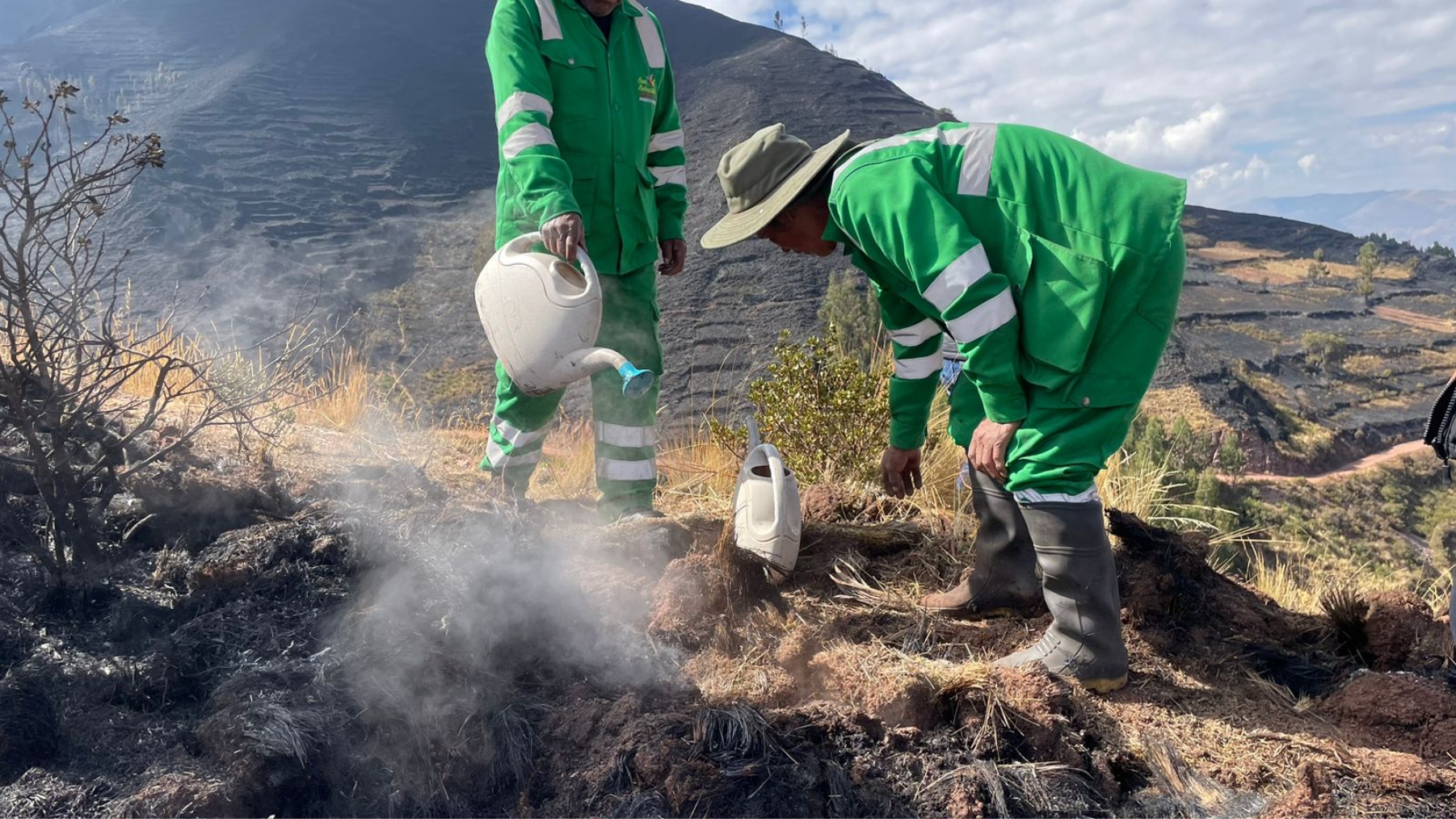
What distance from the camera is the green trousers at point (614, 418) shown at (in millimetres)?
3402

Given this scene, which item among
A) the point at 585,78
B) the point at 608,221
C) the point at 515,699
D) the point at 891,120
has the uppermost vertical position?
the point at 891,120

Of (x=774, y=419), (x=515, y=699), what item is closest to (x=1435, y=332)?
(x=774, y=419)

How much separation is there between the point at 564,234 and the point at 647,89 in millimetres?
864

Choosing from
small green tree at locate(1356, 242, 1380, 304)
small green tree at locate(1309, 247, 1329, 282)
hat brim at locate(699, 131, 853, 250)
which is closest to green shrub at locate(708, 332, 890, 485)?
hat brim at locate(699, 131, 853, 250)

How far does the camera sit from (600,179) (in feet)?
10.7

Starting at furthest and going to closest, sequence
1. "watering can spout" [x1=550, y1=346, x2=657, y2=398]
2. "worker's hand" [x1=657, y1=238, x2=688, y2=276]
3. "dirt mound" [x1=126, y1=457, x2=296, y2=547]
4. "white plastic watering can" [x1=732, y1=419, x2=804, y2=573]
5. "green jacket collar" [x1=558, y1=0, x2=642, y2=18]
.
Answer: "worker's hand" [x1=657, y1=238, x2=688, y2=276] < "green jacket collar" [x1=558, y1=0, x2=642, y2=18] < "dirt mound" [x1=126, y1=457, x2=296, y2=547] < "white plastic watering can" [x1=732, y1=419, x2=804, y2=573] < "watering can spout" [x1=550, y1=346, x2=657, y2=398]

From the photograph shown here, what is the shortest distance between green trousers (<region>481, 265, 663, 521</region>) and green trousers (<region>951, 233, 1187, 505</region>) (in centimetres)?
152

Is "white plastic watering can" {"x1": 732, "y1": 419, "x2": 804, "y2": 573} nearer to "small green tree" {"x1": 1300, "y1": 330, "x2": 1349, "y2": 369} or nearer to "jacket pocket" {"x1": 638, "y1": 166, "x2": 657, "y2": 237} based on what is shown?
"jacket pocket" {"x1": 638, "y1": 166, "x2": 657, "y2": 237}

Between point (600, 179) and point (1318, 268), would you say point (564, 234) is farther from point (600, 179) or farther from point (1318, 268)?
point (1318, 268)

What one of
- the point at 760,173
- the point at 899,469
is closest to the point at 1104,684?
the point at 899,469

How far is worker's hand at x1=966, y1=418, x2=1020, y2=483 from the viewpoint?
7.89 feet

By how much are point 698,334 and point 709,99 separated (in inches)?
592

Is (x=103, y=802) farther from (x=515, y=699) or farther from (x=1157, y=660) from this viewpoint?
(x=1157, y=660)

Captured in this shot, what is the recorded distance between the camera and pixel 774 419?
4.52 meters
